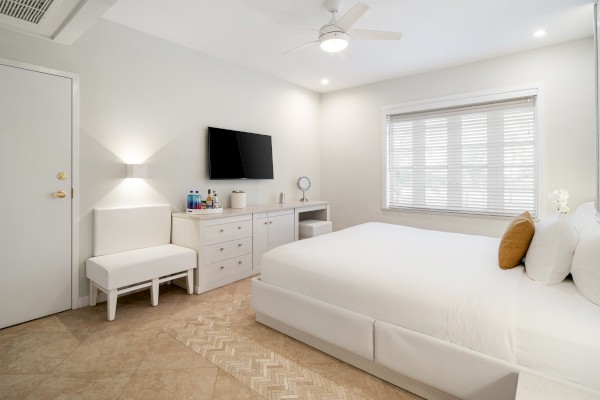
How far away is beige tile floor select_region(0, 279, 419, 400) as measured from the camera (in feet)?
5.72

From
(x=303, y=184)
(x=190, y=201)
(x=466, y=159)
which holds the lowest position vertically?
(x=190, y=201)

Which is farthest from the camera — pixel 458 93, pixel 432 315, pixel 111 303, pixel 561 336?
pixel 458 93

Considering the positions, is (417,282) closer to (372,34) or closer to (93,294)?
(372,34)

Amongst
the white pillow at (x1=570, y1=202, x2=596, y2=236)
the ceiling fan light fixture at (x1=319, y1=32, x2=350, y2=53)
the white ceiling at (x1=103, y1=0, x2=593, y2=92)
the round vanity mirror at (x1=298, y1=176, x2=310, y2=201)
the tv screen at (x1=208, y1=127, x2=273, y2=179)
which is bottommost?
the white pillow at (x1=570, y1=202, x2=596, y2=236)

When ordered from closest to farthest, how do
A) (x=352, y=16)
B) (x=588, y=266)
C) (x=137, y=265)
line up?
(x=588, y=266) < (x=352, y=16) < (x=137, y=265)

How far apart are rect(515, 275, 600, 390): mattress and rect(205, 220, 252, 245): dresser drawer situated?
2.68m

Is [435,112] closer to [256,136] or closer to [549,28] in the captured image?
[549,28]

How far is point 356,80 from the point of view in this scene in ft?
15.8

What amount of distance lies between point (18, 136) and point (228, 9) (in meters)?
2.09

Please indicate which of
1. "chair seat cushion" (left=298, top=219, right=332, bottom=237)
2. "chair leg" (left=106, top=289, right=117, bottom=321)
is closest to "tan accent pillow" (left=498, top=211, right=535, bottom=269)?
"chair seat cushion" (left=298, top=219, right=332, bottom=237)

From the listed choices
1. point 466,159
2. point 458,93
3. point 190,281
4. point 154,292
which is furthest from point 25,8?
point 466,159

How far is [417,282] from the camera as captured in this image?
1770mm

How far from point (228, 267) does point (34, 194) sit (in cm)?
188

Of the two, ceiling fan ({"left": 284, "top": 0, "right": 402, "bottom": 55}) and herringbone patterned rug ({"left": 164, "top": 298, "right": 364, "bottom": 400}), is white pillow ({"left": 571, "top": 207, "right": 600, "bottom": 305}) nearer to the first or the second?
herringbone patterned rug ({"left": 164, "top": 298, "right": 364, "bottom": 400})
